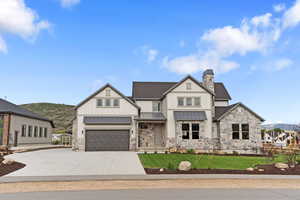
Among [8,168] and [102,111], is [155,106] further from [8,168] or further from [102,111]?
[8,168]

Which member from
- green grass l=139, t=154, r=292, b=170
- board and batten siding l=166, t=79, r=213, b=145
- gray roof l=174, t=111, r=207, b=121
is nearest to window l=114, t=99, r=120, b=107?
board and batten siding l=166, t=79, r=213, b=145

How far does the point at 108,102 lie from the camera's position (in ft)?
94.6

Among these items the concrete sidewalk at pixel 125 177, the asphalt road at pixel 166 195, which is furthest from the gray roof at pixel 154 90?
the asphalt road at pixel 166 195

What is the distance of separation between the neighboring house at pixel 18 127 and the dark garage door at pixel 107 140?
11206 mm

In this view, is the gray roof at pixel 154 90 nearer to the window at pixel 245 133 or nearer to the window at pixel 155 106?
the window at pixel 155 106

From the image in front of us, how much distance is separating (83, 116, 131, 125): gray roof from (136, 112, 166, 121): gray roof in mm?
1389

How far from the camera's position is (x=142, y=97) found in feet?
105

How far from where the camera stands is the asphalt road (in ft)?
26.4

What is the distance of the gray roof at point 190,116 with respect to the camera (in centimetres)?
2794

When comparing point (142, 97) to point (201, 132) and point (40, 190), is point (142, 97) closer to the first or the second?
point (201, 132)

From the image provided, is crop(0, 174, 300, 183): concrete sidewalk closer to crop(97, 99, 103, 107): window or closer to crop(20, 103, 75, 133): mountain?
crop(97, 99, 103, 107): window

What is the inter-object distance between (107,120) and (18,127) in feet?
45.9

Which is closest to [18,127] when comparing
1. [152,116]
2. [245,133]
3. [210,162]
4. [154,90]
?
[152,116]

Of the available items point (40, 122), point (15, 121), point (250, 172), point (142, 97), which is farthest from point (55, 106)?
point (250, 172)
